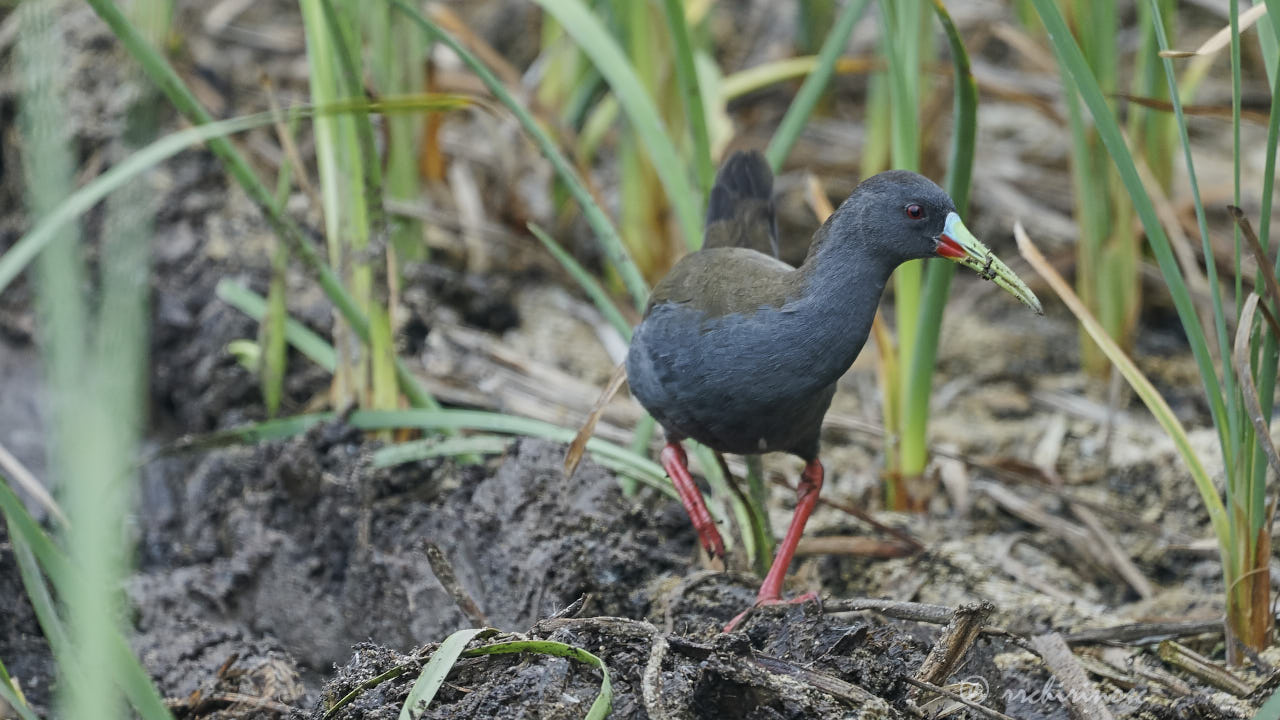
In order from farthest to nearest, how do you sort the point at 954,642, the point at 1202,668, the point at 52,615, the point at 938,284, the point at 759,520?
the point at 938,284 → the point at 759,520 → the point at 1202,668 → the point at 954,642 → the point at 52,615

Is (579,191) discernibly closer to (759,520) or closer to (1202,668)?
(759,520)

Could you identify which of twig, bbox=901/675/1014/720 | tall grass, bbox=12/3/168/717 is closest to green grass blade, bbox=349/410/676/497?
twig, bbox=901/675/1014/720

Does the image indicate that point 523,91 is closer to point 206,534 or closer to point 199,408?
point 199,408

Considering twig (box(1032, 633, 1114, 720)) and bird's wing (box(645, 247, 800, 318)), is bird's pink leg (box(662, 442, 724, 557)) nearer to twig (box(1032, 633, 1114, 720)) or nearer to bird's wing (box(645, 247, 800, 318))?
bird's wing (box(645, 247, 800, 318))

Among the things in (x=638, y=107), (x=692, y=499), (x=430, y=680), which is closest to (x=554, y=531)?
(x=692, y=499)

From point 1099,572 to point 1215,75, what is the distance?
3.25 m

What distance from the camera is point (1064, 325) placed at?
13.4ft

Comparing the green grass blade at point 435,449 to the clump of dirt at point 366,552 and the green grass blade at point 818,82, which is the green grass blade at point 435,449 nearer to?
the clump of dirt at point 366,552

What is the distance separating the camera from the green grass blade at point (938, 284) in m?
2.31

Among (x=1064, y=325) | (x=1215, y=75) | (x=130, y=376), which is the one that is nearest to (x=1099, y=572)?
(x=1064, y=325)

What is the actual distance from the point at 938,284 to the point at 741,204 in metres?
0.47

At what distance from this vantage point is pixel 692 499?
8.11 feet

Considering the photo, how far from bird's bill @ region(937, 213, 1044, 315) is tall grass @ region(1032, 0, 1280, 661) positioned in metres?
0.22

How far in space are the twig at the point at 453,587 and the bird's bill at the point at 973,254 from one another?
0.98m
